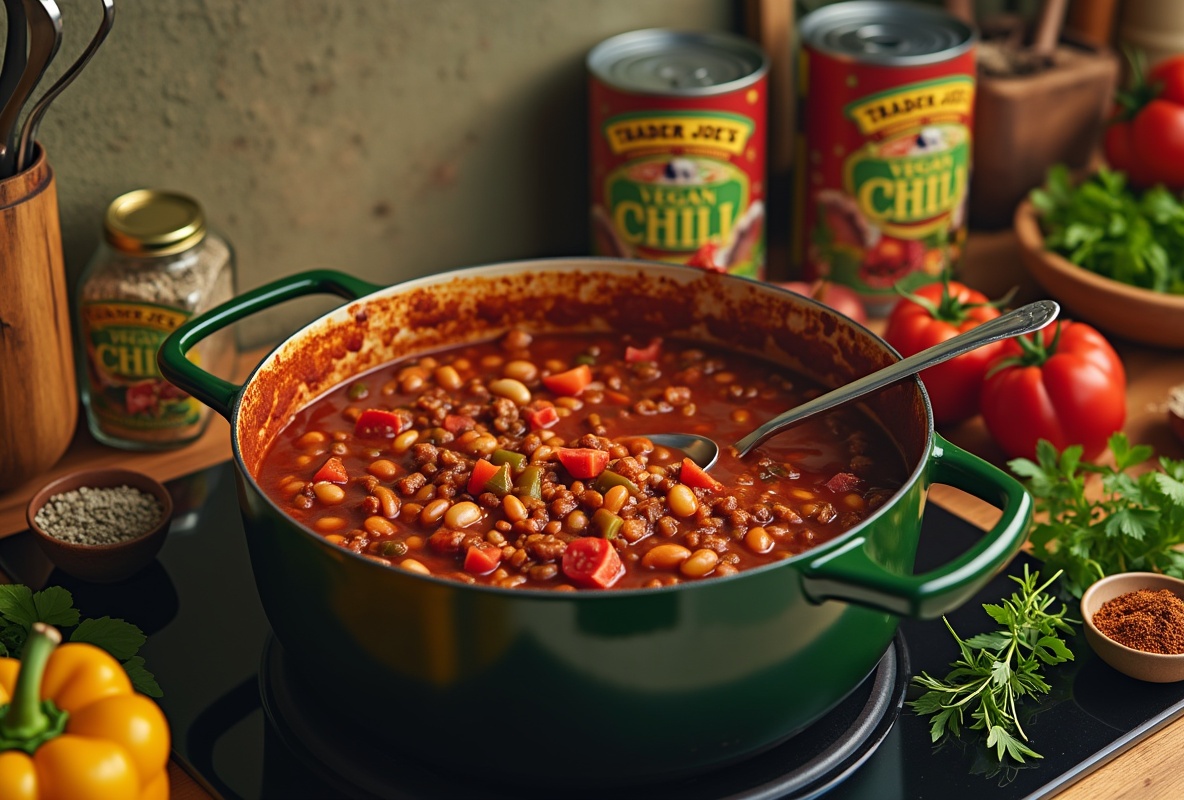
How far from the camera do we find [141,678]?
1.45 metres

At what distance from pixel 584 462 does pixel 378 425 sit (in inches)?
12.0

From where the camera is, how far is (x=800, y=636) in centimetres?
122

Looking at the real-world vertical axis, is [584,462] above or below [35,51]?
below

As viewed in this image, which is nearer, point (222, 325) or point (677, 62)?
point (222, 325)

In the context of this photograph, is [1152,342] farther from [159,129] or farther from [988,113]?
[159,129]

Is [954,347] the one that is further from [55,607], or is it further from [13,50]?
[13,50]

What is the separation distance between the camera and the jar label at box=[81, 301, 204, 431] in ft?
6.12

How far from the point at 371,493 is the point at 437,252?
88 cm

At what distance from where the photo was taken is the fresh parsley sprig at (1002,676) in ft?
4.72

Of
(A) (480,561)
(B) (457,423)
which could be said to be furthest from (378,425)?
(A) (480,561)

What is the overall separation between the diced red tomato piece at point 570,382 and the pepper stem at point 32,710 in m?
0.81

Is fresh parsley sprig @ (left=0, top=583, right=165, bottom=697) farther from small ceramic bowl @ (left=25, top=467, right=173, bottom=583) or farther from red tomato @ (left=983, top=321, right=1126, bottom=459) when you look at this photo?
red tomato @ (left=983, top=321, right=1126, bottom=459)

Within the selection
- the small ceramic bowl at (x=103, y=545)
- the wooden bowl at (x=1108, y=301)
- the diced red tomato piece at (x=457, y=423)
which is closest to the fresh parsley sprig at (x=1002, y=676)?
the diced red tomato piece at (x=457, y=423)

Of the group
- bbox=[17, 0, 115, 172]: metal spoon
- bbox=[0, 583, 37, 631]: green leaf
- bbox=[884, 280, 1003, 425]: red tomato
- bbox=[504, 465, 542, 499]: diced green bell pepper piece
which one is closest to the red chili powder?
bbox=[884, 280, 1003, 425]: red tomato
